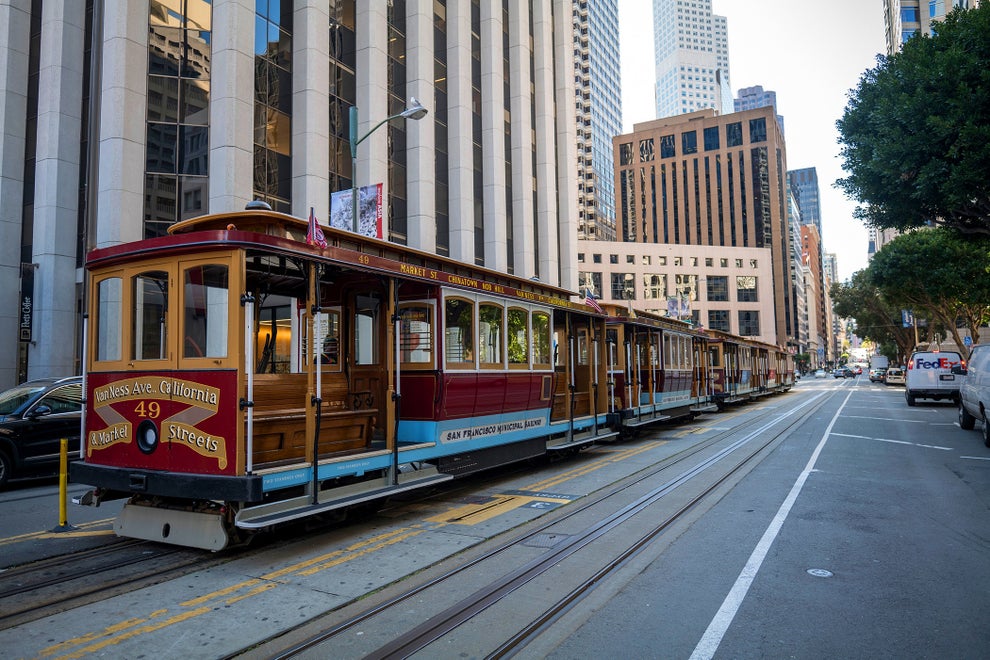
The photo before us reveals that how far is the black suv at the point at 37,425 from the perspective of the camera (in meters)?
10.2

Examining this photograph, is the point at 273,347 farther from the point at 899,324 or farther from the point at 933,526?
the point at 899,324

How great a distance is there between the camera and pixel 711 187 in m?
121

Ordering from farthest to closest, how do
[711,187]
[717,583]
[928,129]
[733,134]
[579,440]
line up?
[711,187], [733,134], [928,129], [579,440], [717,583]

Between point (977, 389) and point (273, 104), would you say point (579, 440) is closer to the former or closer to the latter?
point (977, 389)

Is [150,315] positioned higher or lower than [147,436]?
higher

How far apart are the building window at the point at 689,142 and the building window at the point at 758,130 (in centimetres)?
1011

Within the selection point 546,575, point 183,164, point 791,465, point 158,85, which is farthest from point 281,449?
point 158,85

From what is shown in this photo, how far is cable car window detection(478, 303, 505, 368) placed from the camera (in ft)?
30.6

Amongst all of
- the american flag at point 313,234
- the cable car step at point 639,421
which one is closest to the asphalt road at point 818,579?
the american flag at point 313,234

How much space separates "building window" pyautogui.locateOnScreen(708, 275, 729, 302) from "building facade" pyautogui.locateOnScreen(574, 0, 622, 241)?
69.5 feet

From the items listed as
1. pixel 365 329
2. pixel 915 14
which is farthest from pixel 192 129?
pixel 915 14

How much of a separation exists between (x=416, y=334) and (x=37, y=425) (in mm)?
7145

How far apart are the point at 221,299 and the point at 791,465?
9.95 meters

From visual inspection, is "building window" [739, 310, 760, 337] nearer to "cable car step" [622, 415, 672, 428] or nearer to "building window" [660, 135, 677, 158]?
"building window" [660, 135, 677, 158]
